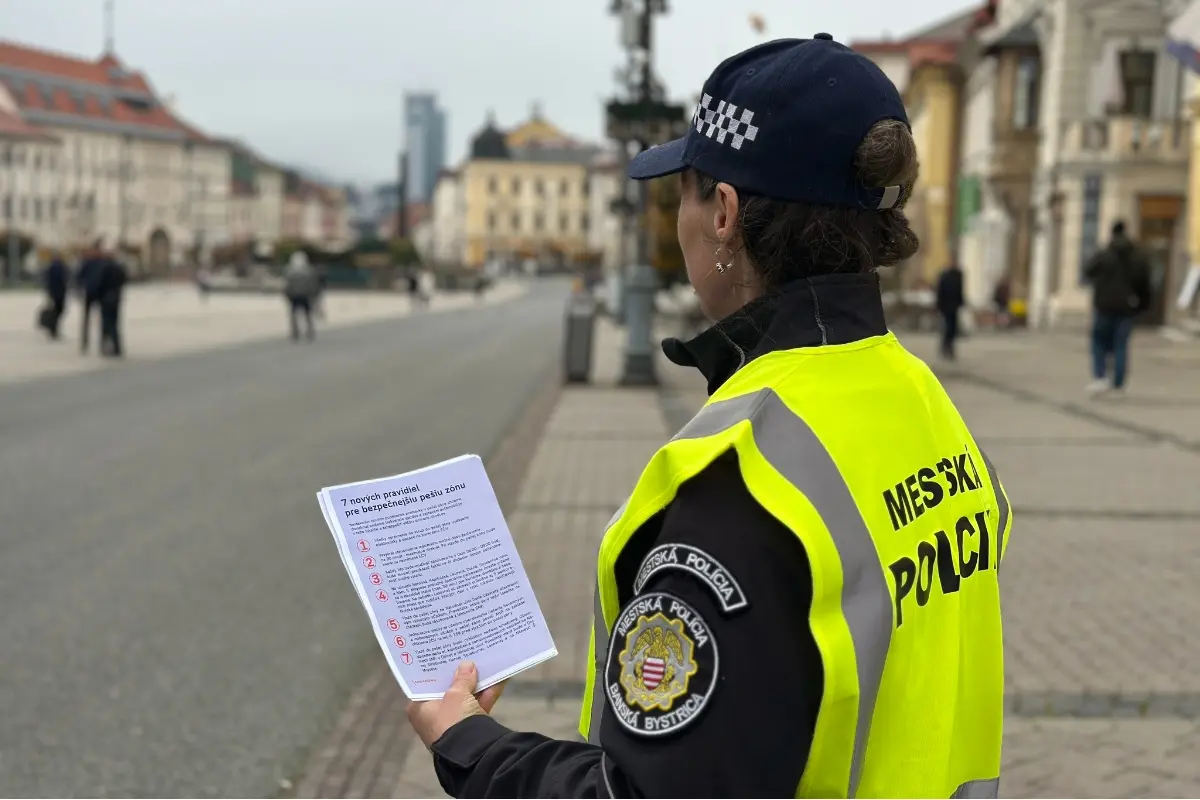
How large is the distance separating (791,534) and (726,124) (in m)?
0.48

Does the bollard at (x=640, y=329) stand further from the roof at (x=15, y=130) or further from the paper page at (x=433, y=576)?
the roof at (x=15, y=130)

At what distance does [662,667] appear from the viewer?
143cm

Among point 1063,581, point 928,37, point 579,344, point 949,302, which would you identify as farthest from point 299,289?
point 928,37

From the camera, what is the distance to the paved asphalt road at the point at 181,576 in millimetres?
5031

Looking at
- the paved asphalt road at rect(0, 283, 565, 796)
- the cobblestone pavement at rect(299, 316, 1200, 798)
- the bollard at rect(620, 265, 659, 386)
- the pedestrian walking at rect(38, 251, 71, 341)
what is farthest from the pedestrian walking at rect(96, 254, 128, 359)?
the cobblestone pavement at rect(299, 316, 1200, 798)

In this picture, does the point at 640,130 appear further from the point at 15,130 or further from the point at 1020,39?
the point at 15,130

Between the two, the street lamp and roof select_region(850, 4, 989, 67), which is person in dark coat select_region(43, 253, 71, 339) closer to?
the street lamp

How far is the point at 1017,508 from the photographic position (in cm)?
957

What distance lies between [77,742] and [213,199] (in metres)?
146

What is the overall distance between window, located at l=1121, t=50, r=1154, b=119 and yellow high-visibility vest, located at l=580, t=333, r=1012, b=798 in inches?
1415

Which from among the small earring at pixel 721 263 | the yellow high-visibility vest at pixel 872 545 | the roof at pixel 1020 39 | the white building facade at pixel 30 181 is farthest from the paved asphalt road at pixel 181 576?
the white building facade at pixel 30 181

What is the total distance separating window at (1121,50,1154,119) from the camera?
3528cm

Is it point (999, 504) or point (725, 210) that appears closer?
point (725, 210)

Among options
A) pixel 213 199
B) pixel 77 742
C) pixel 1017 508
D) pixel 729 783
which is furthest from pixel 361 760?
pixel 213 199
